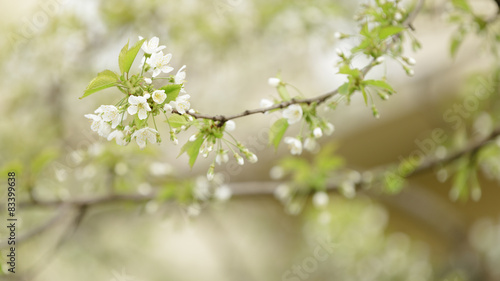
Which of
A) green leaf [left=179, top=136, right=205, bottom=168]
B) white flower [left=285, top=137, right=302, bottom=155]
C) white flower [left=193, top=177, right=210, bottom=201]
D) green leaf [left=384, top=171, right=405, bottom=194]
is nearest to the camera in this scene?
green leaf [left=179, top=136, right=205, bottom=168]

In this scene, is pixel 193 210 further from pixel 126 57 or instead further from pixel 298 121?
pixel 126 57

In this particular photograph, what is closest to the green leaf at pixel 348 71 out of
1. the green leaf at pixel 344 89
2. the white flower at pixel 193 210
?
the green leaf at pixel 344 89

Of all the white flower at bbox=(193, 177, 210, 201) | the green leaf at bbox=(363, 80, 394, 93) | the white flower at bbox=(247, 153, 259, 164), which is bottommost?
the white flower at bbox=(247, 153, 259, 164)

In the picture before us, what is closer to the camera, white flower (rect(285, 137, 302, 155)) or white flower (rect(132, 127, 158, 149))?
white flower (rect(132, 127, 158, 149))

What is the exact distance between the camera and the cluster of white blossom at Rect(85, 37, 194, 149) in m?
0.72

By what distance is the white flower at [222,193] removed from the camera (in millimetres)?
1510

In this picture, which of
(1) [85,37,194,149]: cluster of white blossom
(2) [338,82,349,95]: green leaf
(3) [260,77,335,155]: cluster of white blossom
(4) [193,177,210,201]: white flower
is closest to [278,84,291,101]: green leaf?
(3) [260,77,335,155]: cluster of white blossom

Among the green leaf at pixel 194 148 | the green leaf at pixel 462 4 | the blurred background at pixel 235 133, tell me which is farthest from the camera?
the blurred background at pixel 235 133

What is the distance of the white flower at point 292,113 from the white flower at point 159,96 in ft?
0.77

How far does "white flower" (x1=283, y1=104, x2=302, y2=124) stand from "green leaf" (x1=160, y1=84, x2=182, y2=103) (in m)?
0.21

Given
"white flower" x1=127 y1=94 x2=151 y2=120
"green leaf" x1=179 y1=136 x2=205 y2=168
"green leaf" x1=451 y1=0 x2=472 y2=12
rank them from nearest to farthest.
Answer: "white flower" x1=127 y1=94 x2=151 y2=120 → "green leaf" x1=179 y1=136 x2=205 y2=168 → "green leaf" x1=451 y1=0 x2=472 y2=12

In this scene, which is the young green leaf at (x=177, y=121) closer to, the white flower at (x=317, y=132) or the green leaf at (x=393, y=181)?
the white flower at (x=317, y=132)

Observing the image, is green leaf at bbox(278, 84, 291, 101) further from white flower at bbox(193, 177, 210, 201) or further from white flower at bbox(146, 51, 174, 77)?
white flower at bbox(193, 177, 210, 201)

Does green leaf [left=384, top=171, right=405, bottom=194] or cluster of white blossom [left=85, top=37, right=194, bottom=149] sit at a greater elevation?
green leaf [left=384, top=171, right=405, bottom=194]
